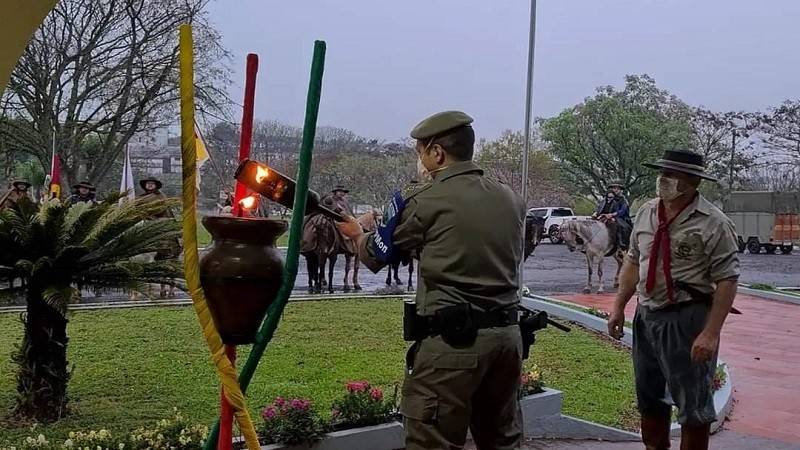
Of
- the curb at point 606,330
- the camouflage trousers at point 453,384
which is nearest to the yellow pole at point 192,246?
the camouflage trousers at point 453,384

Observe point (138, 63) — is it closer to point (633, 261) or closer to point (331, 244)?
point (331, 244)

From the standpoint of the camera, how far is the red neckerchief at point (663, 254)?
3895 millimetres

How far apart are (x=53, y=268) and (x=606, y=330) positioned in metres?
6.71

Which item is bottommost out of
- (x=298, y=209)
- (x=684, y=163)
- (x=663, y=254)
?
(x=663, y=254)

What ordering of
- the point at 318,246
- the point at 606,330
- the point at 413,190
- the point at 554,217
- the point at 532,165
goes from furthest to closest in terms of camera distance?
the point at 532,165, the point at 554,217, the point at 318,246, the point at 606,330, the point at 413,190

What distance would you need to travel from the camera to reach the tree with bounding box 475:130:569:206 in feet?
106

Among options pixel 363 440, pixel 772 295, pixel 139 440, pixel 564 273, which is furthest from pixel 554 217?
pixel 139 440

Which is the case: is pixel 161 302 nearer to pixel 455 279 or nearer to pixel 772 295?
pixel 455 279

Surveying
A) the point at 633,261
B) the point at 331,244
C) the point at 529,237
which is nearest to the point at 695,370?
the point at 633,261

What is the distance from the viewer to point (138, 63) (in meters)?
17.7

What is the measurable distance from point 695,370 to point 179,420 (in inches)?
104

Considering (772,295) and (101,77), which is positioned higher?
(101,77)

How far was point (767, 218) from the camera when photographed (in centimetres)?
2995

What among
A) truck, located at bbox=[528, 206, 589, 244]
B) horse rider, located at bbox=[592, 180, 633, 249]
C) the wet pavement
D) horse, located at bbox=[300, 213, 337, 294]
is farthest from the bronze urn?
truck, located at bbox=[528, 206, 589, 244]
